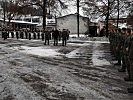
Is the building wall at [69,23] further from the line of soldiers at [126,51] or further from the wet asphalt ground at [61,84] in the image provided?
the wet asphalt ground at [61,84]

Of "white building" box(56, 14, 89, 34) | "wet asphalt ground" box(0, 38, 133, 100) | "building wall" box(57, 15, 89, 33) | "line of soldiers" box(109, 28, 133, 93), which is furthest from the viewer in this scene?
"building wall" box(57, 15, 89, 33)

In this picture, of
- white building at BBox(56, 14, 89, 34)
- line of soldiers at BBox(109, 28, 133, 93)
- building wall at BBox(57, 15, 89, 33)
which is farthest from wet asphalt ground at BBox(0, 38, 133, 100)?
building wall at BBox(57, 15, 89, 33)

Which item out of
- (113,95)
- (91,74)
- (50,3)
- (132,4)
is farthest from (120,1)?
(113,95)

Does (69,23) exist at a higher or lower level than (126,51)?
higher

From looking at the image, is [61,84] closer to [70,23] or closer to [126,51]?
[126,51]

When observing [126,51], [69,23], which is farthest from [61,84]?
[69,23]

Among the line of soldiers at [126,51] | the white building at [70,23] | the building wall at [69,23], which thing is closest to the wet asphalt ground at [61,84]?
the line of soldiers at [126,51]

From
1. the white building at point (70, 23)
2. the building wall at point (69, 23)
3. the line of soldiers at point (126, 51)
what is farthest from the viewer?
the building wall at point (69, 23)

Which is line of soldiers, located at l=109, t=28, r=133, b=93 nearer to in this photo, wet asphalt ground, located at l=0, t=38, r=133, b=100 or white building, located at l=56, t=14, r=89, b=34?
wet asphalt ground, located at l=0, t=38, r=133, b=100

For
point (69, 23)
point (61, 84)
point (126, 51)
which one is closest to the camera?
point (61, 84)

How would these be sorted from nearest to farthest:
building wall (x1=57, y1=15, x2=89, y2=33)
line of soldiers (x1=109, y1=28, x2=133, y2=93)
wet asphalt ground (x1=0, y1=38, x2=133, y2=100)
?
wet asphalt ground (x1=0, y1=38, x2=133, y2=100)
line of soldiers (x1=109, y1=28, x2=133, y2=93)
building wall (x1=57, y1=15, x2=89, y2=33)

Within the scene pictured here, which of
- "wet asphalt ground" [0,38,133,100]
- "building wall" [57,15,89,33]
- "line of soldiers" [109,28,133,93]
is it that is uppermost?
"building wall" [57,15,89,33]

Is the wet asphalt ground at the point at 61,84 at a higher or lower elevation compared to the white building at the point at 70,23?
lower

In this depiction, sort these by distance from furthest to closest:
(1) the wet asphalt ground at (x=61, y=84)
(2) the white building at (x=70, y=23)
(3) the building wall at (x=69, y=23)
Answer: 1. (3) the building wall at (x=69, y=23)
2. (2) the white building at (x=70, y=23)
3. (1) the wet asphalt ground at (x=61, y=84)
